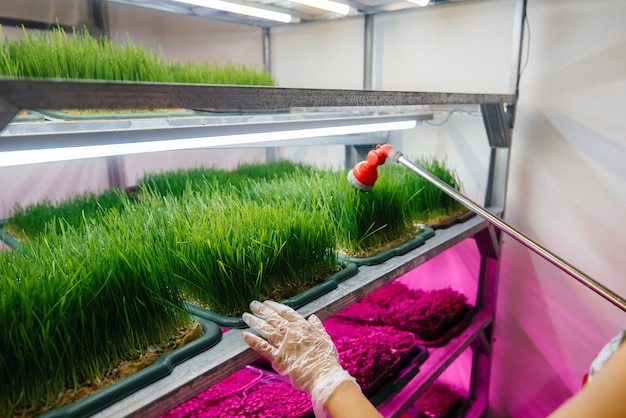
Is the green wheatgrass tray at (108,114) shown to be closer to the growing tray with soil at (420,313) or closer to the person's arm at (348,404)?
the person's arm at (348,404)

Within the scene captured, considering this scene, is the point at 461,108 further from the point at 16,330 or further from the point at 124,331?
the point at 16,330

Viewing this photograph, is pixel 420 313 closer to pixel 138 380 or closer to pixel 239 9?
pixel 138 380

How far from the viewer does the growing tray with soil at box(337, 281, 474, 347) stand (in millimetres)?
1783

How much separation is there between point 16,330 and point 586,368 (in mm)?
2250

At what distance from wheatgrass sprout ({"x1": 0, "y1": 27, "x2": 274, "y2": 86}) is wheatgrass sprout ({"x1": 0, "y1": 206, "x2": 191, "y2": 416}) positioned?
641 millimetres

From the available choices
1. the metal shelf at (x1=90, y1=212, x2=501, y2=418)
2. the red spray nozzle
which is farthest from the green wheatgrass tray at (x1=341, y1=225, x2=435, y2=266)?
the red spray nozzle

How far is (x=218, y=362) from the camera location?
0.80 m

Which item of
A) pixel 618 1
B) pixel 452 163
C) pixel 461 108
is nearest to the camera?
pixel 618 1

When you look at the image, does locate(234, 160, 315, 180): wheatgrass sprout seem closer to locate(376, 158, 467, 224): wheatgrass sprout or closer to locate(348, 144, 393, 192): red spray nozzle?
locate(376, 158, 467, 224): wheatgrass sprout

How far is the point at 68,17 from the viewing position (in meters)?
1.97

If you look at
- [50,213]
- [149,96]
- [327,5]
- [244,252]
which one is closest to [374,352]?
[244,252]

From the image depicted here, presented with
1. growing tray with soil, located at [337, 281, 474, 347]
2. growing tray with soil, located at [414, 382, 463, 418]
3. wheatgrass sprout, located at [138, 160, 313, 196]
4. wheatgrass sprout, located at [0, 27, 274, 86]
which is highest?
wheatgrass sprout, located at [0, 27, 274, 86]

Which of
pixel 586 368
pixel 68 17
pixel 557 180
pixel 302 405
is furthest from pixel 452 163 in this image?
pixel 68 17

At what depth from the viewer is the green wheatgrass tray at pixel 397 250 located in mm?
1305
